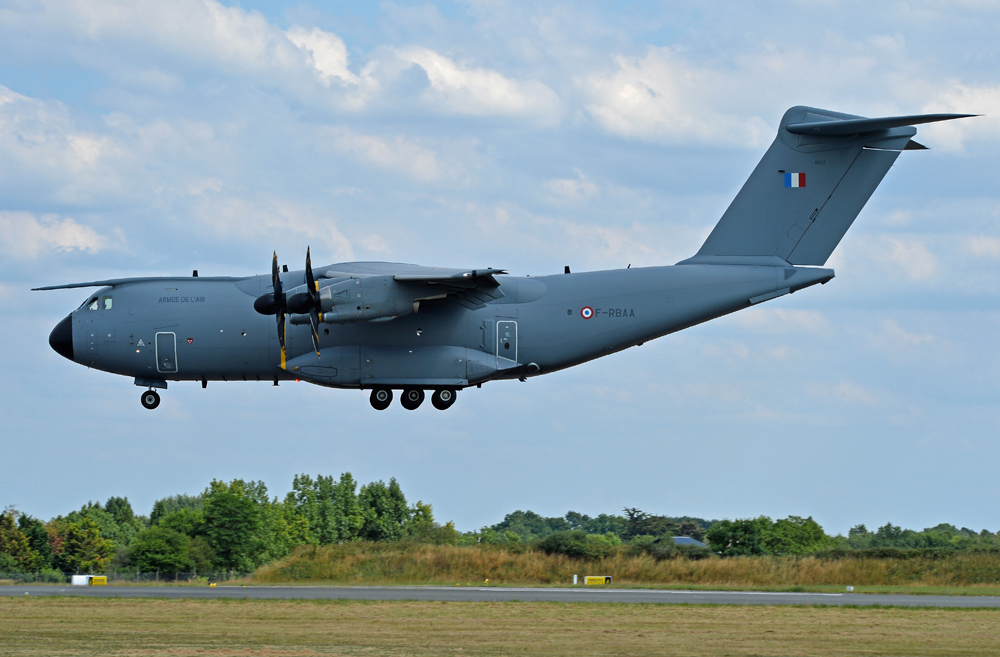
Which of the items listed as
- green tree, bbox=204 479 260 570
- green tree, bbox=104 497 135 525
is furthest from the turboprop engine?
green tree, bbox=104 497 135 525

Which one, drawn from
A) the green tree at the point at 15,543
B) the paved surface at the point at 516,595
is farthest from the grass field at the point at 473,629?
the green tree at the point at 15,543

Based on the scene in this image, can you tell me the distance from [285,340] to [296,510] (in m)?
42.8

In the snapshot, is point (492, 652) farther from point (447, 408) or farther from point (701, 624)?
point (447, 408)

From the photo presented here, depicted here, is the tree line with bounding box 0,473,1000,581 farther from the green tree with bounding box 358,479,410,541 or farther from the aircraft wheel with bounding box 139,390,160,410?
the aircraft wheel with bounding box 139,390,160,410

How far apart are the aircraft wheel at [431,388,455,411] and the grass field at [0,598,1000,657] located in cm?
472

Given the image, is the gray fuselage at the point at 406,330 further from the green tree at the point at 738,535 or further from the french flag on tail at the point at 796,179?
the green tree at the point at 738,535

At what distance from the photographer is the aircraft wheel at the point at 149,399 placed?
27391 mm

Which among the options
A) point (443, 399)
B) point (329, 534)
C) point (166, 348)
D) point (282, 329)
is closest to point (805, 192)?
point (443, 399)

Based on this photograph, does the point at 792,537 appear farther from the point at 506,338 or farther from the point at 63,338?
the point at 63,338

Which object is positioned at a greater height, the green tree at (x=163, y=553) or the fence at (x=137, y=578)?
the green tree at (x=163, y=553)

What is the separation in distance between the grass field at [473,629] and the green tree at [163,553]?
60.0 ft

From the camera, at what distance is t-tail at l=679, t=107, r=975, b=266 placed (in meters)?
28.2

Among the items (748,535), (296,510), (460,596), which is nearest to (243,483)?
(296,510)

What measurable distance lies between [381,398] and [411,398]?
736mm
